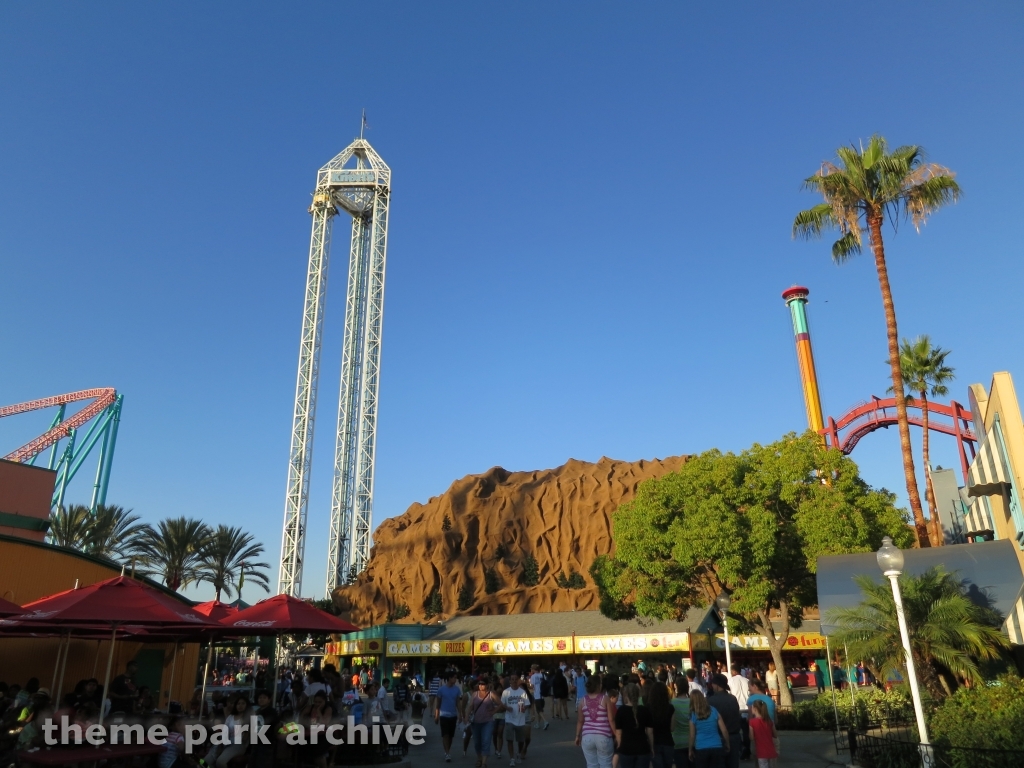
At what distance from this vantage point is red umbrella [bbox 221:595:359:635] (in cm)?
1559

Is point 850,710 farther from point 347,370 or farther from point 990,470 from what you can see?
point 347,370

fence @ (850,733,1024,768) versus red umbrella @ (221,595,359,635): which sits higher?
red umbrella @ (221,595,359,635)

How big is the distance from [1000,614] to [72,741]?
15867 mm

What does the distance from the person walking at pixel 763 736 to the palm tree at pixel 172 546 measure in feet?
116

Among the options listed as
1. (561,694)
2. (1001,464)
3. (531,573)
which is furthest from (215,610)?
(531,573)

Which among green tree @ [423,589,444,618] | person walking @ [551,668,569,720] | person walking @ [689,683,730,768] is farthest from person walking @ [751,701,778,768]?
green tree @ [423,589,444,618]

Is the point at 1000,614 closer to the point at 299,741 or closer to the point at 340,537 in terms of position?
the point at 299,741

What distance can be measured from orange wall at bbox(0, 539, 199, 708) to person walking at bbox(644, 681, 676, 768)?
14.4 meters

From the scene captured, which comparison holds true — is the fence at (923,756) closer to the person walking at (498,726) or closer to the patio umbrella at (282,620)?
the person walking at (498,726)

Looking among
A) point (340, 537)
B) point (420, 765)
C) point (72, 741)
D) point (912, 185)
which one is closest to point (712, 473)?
point (912, 185)

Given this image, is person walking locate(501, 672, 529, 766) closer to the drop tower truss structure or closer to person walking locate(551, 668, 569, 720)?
person walking locate(551, 668, 569, 720)

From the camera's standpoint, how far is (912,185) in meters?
21.2

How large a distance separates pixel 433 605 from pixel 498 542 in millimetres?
8806

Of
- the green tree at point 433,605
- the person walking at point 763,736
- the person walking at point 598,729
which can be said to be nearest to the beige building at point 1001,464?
the person walking at point 763,736
